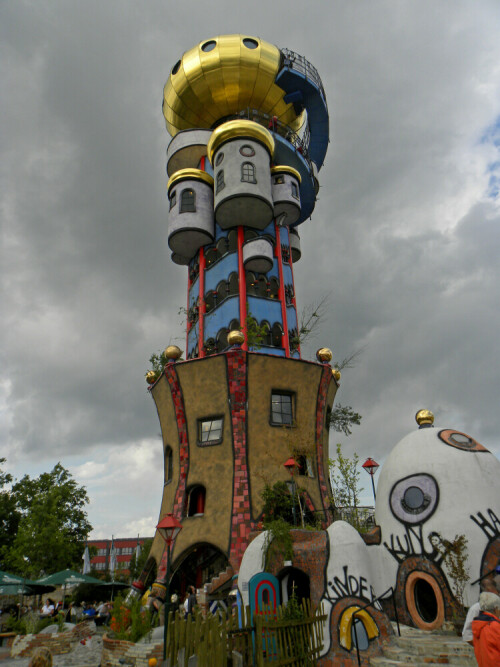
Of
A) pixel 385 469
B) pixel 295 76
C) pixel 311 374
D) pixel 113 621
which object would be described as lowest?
pixel 113 621

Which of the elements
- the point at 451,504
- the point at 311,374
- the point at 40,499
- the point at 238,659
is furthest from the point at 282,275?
the point at 40,499

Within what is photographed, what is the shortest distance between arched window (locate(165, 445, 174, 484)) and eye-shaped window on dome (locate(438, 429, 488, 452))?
11.7 m

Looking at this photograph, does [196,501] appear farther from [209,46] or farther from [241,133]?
[209,46]

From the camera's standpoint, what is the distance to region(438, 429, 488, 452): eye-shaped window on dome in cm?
854

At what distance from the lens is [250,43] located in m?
23.3

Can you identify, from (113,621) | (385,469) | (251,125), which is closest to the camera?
(385,469)

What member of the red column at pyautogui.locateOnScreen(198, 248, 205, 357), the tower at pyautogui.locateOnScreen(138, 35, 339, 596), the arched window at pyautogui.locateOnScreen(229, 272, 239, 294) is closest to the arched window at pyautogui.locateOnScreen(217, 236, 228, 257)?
the tower at pyautogui.locateOnScreen(138, 35, 339, 596)

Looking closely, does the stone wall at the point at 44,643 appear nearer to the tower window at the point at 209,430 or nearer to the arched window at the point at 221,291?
the tower window at the point at 209,430

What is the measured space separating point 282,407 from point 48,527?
1570 centimetres

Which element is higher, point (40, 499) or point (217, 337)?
point (217, 337)

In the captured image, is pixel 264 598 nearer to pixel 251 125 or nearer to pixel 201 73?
pixel 251 125

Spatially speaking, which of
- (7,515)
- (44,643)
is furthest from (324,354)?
(7,515)

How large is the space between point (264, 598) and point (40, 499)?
20403 millimetres

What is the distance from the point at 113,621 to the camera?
39.1ft
